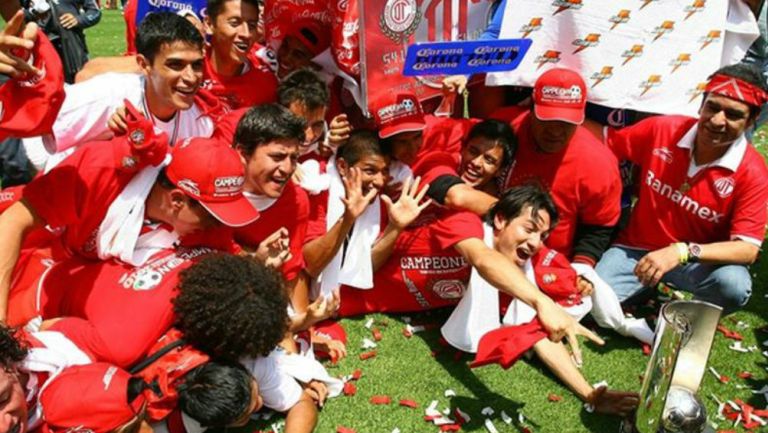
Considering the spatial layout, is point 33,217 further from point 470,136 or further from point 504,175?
point 504,175

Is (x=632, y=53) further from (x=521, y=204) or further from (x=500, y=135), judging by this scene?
(x=521, y=204)

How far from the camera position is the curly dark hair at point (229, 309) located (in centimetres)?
293

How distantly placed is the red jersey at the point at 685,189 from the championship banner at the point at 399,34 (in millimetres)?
1430

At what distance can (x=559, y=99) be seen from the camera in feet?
14.7

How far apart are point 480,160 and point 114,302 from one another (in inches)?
96.2

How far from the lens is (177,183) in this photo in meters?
3.32

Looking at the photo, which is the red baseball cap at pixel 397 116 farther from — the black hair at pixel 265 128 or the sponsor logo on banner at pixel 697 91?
the sponsor logo on banner at pixel 697 91

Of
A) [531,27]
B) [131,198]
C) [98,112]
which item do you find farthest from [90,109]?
[531,27]

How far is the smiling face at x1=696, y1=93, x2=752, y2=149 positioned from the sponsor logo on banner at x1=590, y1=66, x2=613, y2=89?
2.41 feet

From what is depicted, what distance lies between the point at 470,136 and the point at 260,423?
226 cm

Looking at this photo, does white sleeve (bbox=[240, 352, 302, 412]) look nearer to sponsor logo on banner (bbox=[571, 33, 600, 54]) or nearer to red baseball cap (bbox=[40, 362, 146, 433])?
red baseball cap (bbox=[40, 362, 146, 433])

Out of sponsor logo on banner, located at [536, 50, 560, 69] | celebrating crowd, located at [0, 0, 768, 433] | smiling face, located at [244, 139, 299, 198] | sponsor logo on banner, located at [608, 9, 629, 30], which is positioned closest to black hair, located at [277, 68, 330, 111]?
celebrating crowd, located at [0, 0, 768, 433]

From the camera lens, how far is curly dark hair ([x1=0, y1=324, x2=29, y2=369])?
2531 mm

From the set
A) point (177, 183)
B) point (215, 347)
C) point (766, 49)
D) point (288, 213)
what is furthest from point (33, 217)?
point (766, 49)
